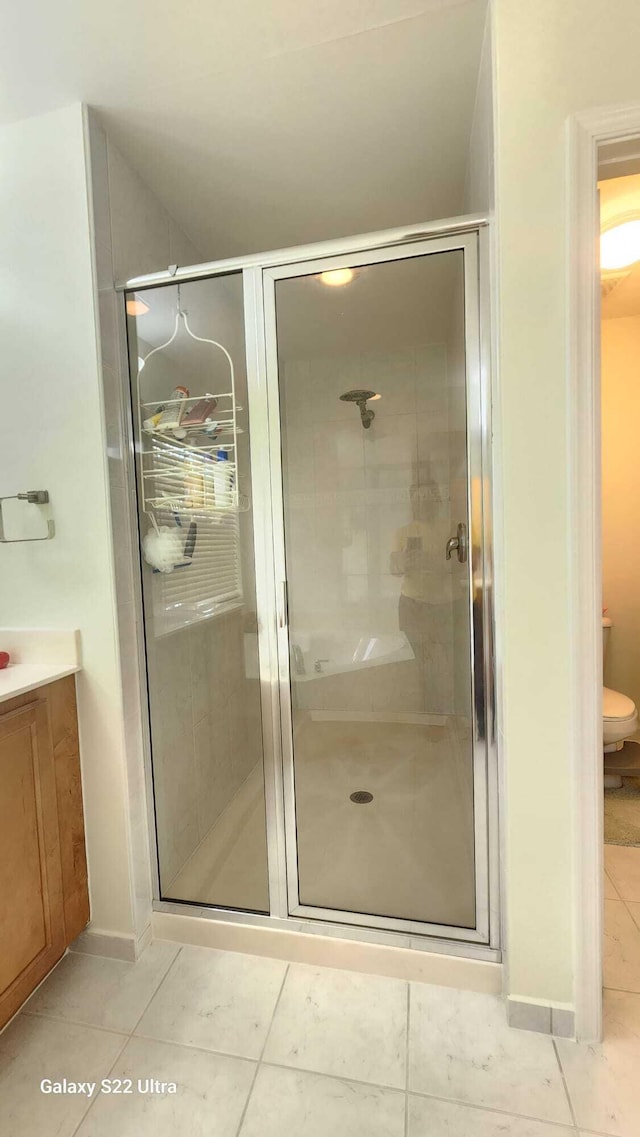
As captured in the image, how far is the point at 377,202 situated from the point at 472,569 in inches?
Answer: 59.3

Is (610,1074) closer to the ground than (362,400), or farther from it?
closer to the ground

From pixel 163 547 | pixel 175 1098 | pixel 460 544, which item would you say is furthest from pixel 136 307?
pixel 175 1098

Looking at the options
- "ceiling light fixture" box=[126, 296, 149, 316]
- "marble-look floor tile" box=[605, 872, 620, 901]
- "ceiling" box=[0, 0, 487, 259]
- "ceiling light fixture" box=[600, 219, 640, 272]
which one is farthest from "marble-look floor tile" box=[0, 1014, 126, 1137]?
"ceiling light fixture" box=[600, 219, 640, 272]

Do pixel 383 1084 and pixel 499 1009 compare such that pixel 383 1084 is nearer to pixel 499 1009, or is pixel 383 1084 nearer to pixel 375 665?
pixel 499 1009

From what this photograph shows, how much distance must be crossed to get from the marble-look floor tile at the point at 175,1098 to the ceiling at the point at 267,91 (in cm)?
247

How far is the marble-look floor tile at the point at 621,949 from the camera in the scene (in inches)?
53.6

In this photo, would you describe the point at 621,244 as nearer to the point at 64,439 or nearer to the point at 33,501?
the point at 64,439

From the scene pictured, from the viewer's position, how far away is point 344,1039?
1226mm

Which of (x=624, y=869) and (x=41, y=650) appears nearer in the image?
(x=41, y=650)

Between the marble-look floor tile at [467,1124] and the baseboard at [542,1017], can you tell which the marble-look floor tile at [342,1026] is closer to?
the marble-look floor tile at [467,1124]

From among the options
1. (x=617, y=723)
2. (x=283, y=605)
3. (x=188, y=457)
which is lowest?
(x=617, y=723)

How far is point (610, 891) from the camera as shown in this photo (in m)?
1.71

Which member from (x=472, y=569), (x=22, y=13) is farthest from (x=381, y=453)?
(x=22, y=13)

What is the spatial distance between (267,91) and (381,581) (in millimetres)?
1670
